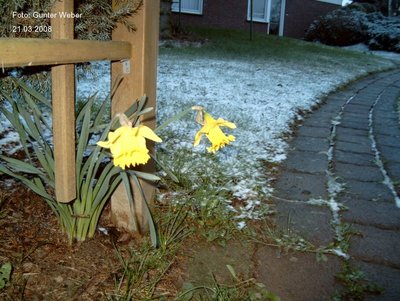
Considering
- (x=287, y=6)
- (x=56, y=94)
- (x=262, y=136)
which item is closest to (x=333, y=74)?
(x=262, y=136)

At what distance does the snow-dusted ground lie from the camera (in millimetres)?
2779

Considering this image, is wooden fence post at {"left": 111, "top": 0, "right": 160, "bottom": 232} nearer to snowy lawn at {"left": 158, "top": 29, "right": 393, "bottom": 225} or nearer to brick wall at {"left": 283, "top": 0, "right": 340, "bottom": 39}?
snowy lawn at {"left": 158, "top": 29, "right": 393, "bottom": 225}

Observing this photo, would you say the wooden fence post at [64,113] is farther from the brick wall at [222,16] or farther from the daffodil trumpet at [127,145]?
the brick wall at [222,16]

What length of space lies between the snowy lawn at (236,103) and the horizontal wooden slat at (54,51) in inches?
18.0

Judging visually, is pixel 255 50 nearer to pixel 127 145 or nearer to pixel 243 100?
pixel 243 100

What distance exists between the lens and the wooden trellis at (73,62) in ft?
4.04

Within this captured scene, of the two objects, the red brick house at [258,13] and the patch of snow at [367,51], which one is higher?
the red brick house at [258,13]

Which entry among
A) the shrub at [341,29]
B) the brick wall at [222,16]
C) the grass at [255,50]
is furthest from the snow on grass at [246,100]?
the shrub at [341,29]

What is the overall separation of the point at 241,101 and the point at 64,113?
148 inches

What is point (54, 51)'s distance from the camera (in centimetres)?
129

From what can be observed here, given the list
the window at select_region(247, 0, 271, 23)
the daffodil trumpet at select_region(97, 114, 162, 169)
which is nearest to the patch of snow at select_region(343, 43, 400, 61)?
the window at select_region(247, 0, 271, 23)

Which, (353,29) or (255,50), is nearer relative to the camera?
(255,50)

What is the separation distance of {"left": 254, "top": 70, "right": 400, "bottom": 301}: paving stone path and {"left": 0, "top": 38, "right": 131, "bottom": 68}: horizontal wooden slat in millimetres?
1180

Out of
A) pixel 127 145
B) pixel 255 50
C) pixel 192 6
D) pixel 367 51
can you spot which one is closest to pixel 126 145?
pixel 127 145
